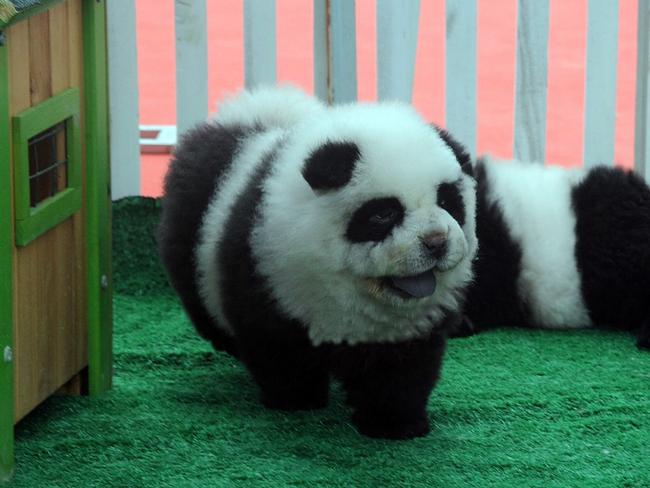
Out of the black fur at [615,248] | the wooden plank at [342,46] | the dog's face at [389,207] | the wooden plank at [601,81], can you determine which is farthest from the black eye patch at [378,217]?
the wooden plank at [601,81]

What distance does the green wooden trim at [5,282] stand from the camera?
265 centimetres

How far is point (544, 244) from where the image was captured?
167 inches

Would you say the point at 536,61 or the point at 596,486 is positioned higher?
the point at 536,61

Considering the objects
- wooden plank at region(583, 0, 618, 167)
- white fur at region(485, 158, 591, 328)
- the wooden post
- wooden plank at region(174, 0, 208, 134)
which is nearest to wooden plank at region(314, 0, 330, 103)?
the wooden post

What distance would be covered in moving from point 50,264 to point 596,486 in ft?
5.00

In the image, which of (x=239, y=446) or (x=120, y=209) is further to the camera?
(x=120, y=209)

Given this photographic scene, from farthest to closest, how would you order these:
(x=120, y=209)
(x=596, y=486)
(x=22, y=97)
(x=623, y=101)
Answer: (x=623, y=101), (x=120, y=209), (x=22, y=97), (x=596, y=486)

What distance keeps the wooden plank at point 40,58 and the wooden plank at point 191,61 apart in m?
1.77

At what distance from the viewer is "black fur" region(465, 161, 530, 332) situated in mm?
4152

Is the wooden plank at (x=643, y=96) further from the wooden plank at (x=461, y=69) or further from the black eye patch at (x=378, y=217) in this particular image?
the black eye patch at (x=378, y=217)

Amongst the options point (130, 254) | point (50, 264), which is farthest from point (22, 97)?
point (130, 254)

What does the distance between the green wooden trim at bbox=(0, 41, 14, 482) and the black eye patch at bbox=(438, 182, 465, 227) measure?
3.34ft

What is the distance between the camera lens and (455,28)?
5012 millimetres

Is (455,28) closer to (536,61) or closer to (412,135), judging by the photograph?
(536,61)
